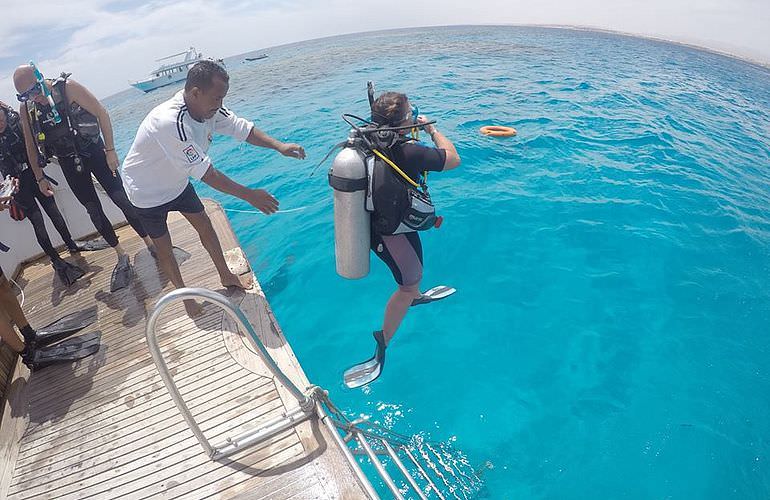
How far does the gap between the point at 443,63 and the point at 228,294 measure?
31771mm

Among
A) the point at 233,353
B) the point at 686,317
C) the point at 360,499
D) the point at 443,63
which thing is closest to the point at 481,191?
the point at 686,317

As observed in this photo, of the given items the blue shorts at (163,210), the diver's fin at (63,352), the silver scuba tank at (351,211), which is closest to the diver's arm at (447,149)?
the silver scuba tank at (351,211)

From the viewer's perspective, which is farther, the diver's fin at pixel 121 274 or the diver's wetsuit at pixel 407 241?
the diver's fin at pixel 121 274

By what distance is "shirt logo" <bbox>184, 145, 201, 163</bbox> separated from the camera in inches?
125

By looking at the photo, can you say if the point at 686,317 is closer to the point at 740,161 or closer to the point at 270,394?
the point at 270,394

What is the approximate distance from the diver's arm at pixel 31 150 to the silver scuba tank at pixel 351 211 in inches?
166

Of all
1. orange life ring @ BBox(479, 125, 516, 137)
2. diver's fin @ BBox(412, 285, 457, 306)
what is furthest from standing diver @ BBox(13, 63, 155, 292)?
orange life ring @ BBox(479, 125, 516, 137)

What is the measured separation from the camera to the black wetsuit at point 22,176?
468cm

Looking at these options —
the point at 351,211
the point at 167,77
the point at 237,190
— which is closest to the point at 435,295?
the point at 351,211

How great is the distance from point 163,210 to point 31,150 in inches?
103

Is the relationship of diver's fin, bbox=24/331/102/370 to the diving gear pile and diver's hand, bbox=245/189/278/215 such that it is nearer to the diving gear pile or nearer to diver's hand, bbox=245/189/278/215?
the diving gear pile

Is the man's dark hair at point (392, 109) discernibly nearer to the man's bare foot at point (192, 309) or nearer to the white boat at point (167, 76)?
the man's bare foot at point (192, 309)

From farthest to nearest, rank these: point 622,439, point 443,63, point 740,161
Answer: point 443,63 → point 740,161 → point 622,439

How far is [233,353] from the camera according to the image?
3.71 m
